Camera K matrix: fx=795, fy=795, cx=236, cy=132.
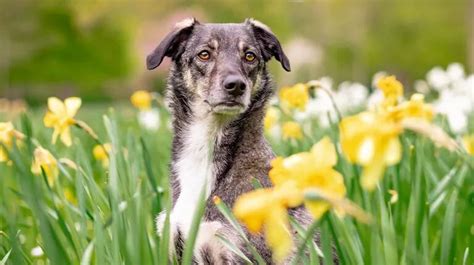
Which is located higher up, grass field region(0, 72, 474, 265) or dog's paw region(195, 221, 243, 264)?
grass field region(0, 72, 474, 265)

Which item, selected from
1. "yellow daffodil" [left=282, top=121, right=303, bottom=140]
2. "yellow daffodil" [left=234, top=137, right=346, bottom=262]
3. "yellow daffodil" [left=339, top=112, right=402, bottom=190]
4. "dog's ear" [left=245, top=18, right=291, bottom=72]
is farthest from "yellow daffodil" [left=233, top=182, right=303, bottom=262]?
"yellow daffodil" [left=282, top=121, right=303, bottom=140]

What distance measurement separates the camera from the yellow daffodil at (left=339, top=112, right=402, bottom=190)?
1.18 m

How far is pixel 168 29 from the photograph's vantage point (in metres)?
28.7

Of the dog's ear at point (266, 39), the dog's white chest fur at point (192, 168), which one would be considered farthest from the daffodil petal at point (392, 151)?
the dog's ear at point (266, 39)

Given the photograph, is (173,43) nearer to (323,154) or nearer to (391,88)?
(391,88)

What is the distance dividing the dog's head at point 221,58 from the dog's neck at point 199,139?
0.06 metres

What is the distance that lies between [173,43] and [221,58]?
0.32m

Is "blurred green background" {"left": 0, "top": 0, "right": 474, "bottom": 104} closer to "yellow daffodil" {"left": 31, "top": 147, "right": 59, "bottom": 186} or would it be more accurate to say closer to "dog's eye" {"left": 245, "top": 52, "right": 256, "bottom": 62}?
"dog's eye" {"left": 245, "top": 52, "right": 256, "bottom": 62}

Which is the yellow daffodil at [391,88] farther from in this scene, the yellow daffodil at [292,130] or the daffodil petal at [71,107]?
the yellow daffodil at [292,130]

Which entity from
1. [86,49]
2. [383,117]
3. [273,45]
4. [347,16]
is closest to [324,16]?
[347,16]

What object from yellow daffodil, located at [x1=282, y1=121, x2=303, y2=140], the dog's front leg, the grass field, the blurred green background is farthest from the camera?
the blurred green background

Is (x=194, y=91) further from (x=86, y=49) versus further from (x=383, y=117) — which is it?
(x=86, y=49)

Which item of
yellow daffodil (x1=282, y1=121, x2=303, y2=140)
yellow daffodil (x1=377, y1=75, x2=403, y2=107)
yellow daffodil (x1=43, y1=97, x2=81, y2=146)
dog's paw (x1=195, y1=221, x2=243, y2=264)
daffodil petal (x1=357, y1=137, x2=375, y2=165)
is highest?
daffodil petal (x1=357, y1=137, x2=375, y2=165)

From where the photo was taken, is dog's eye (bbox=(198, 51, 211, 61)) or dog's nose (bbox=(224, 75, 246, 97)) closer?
dog's nose (bbox=(224, 75, 246, 97))
